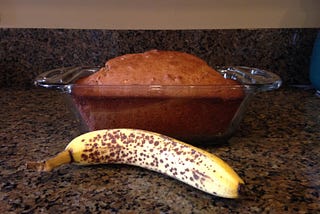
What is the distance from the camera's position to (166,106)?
0.60m

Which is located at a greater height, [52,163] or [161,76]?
[161,76]

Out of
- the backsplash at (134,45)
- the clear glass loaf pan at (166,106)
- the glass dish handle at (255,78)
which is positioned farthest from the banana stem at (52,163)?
the backsplash at (134,45)

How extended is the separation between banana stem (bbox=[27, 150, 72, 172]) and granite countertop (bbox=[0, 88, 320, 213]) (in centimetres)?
2

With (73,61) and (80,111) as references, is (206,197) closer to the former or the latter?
(80,111)

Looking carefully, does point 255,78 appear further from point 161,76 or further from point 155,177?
point 155,177

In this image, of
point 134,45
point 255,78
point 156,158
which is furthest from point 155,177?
point 134,45

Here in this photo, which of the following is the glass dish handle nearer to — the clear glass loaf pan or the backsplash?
the clear glass loaf pan

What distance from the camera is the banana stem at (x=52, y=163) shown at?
1.56 ft

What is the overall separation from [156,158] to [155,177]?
30mm

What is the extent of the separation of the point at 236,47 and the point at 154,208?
2.22 feet

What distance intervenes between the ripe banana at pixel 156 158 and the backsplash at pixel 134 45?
507 mm

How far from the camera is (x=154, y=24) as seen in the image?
101 cm

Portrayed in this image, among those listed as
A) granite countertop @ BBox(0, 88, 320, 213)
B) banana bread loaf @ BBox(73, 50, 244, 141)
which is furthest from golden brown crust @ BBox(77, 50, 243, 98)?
granite countertop @ BBox(0, 88, 320, 213)

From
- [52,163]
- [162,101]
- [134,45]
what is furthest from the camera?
[134,45]
